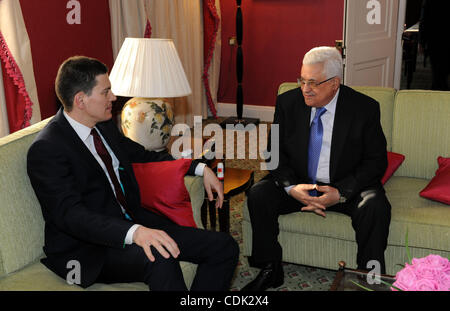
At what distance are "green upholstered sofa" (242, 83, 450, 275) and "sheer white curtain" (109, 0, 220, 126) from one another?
5.92 ft

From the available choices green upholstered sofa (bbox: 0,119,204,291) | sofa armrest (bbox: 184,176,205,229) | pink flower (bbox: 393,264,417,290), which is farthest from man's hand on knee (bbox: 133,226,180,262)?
pink flower (bbox: 393,264,417,290)

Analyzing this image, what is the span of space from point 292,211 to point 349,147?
16.4 inches

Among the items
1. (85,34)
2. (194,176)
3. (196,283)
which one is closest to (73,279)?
(196,283)

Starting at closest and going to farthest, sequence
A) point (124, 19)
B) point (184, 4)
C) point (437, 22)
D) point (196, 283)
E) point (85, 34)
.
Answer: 1. point (196, 283)
2. point (85, 34)
3. point (124, 19)
4. point (184, 4)
5. point (437, 22)

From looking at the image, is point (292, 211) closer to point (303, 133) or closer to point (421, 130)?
point (303, 133)

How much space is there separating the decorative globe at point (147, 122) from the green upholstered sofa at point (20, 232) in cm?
88

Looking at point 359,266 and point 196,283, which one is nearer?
point 196,283

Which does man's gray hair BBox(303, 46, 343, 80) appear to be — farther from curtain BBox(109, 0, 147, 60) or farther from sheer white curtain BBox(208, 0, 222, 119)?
sheer white curtain BBox(208, 0, 222, 119)

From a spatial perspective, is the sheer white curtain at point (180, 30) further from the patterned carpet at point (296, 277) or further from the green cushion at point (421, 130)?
the green cushion at point (421, 130)

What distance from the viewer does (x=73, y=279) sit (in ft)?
5.95

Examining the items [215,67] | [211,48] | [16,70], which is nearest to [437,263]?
[16,70]

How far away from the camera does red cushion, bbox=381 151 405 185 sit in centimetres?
264

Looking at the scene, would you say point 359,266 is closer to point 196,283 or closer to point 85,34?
point 196,283

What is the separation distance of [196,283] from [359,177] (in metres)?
0.96
